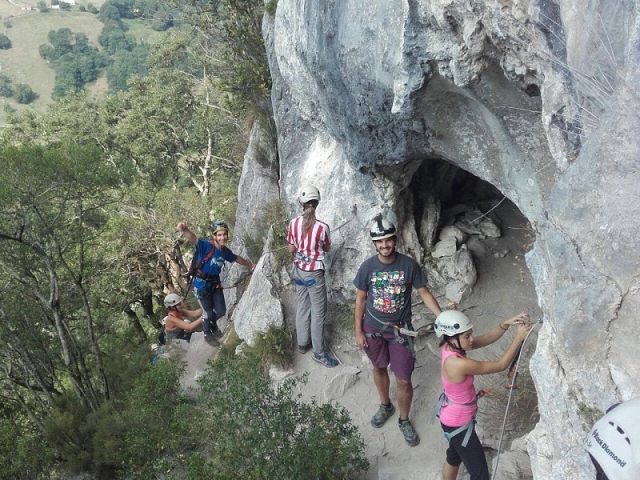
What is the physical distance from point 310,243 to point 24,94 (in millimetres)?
87784

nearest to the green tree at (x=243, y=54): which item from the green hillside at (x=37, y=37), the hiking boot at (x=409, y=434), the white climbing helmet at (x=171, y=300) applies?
the white climbing helmet at (x=171, y=300)

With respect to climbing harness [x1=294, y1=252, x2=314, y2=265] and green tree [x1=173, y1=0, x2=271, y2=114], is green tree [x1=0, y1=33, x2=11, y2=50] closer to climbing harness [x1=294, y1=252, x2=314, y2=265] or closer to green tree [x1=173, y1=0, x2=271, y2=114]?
green tree [x1=173, y1=0, x2=271, y2=114]

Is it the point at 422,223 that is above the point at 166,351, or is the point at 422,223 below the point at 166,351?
above

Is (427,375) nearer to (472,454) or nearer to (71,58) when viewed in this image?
(472,454)

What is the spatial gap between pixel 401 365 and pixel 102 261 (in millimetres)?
8968

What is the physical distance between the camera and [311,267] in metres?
6.52

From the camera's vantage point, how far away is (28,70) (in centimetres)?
8600

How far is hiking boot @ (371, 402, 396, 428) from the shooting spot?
5832mm

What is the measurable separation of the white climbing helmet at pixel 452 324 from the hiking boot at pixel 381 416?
2.26 metres

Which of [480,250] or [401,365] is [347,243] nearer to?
[480,250]

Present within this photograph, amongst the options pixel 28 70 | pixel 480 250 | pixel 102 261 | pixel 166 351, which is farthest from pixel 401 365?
pixel 28 70

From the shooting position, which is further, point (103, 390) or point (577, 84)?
point (103, 390)

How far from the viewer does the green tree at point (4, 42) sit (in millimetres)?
88125

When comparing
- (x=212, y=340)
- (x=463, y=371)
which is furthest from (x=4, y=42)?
(x=463, y=371)
